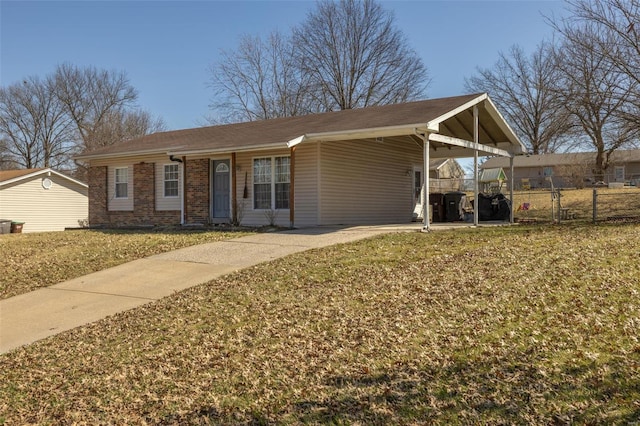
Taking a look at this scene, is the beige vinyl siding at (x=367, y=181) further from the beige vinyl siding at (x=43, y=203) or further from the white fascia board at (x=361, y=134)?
the beige vinyl siding at (x=43, y=203)

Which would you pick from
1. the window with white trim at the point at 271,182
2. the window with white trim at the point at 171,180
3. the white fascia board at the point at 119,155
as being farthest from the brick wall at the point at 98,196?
the window with white trim at the point at 271,182

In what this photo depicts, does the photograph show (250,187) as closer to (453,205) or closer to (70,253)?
(70,253)

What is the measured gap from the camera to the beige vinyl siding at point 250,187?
52.0 feet

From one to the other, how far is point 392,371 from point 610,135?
1994cm

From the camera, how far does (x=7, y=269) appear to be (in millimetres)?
10555

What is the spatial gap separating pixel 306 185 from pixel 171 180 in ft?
18.6

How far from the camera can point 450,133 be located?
18.4 meters

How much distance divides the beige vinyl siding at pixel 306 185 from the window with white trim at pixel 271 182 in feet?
1.04

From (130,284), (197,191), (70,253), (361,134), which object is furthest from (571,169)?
(130,284)

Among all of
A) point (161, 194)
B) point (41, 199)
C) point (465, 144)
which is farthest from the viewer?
point (41, 199)

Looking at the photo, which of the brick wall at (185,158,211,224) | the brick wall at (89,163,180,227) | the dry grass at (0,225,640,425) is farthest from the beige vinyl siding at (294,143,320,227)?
the dry grass at (0,225,640,425)

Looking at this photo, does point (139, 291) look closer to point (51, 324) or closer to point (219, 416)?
point (51, 324)

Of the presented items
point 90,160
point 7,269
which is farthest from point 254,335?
point 90,160

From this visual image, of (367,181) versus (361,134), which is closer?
(361,134)
